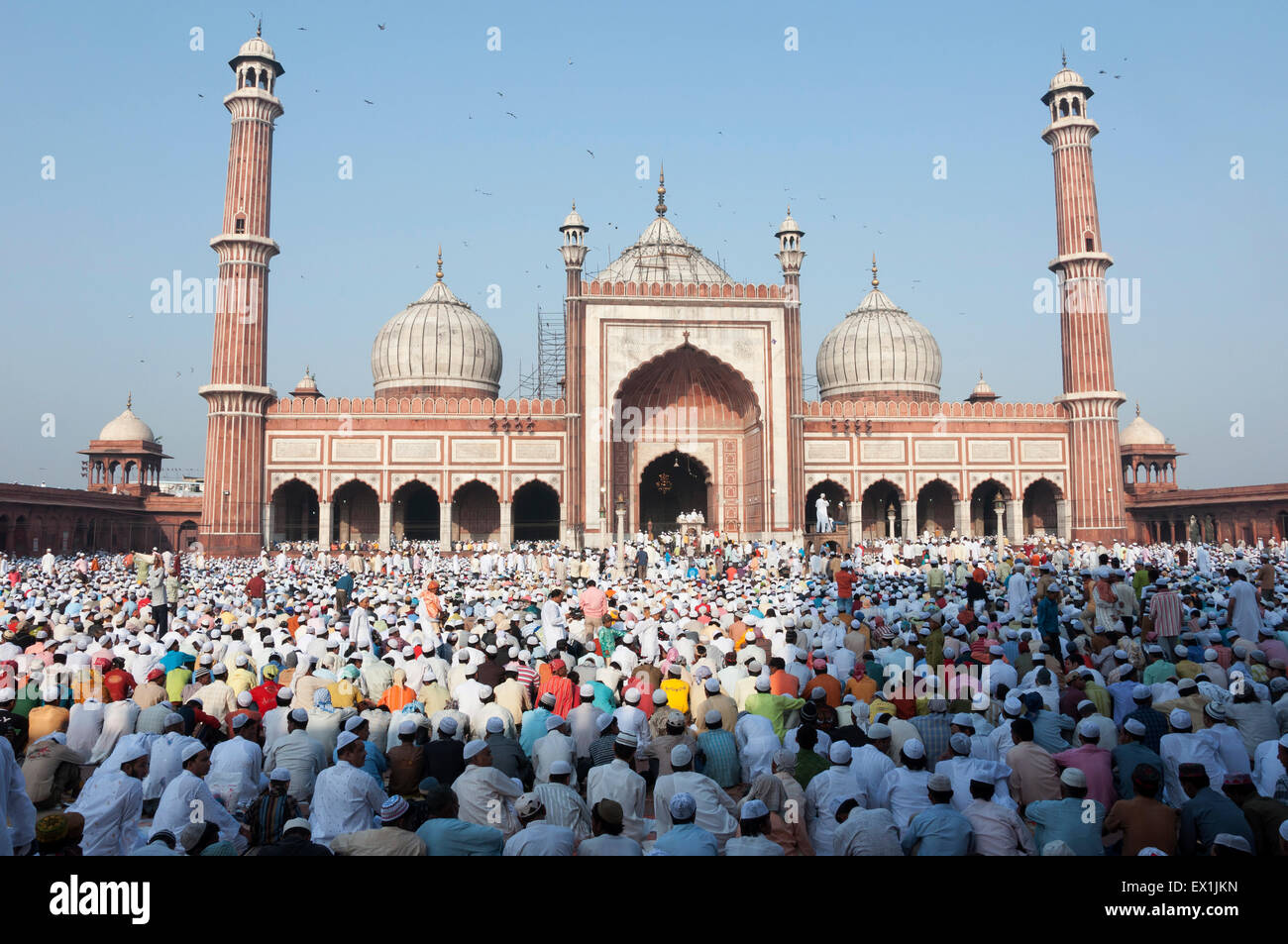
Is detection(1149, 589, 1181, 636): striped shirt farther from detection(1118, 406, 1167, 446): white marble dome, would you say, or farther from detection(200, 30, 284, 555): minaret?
detection(1118, 406, 1167, 446): white marble dome

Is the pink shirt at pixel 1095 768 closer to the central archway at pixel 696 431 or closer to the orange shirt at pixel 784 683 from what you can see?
the orange shirt at pixel 784 683

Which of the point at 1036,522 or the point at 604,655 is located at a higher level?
the point at 1036,522

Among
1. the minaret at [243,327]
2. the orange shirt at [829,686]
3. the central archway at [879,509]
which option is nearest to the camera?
the orange shirt at [829,686]

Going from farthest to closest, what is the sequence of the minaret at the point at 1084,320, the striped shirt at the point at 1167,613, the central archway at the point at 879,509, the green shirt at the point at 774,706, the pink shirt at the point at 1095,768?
the central archway at the point at 879,509 < the minaret at the point at 1084,320 < the striped shirt at the point at 1167,613 < the green shirt at the point at 774,706 < the pink shirt at the point at 1095,768

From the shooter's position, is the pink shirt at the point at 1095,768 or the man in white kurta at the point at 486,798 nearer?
the man in white kurta at the point at 486,798

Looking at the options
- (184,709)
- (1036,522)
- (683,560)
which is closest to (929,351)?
(1036,522)

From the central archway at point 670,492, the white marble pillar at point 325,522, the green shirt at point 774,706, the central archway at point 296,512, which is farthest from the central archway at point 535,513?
the green shirt at point 774,706

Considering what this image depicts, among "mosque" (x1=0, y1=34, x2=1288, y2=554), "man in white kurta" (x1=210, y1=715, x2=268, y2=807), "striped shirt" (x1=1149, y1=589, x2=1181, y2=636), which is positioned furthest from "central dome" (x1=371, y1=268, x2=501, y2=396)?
"man in white kurta" (x1=210, y1=715, x2=268, y2=807)
